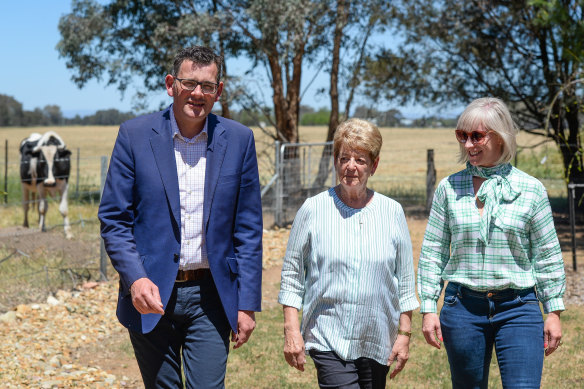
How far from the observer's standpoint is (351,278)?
2861mm

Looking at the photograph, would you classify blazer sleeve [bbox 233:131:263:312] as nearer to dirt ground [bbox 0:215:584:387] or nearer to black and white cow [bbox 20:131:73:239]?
dirt ground [bbox 0:215:584:387]

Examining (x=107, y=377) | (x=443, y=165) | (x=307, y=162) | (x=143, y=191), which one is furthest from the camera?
(x=443, y=165)

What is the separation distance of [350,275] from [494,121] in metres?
0.86

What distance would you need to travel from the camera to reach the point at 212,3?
57.4 feet

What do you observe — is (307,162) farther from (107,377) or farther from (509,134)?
(509,134)

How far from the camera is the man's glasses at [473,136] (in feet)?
9.72

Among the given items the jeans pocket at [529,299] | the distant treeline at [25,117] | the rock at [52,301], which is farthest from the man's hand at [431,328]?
the distant treeline at [25,117]

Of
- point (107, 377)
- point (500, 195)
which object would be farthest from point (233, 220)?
point (107, 377)

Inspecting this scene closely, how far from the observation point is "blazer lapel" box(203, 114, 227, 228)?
2.95 meters

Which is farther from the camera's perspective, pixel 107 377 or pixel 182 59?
pixel 107 377

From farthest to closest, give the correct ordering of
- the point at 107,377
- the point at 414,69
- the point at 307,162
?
1. the point at 414,69
2. the point at 307,162
3. the point at 107,377

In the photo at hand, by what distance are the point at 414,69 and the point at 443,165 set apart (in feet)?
50.2

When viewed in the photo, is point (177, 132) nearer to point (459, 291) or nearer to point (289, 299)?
point (289, 299)

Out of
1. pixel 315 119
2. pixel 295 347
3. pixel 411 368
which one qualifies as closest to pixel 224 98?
pixel 411 368
